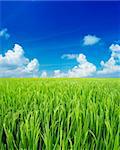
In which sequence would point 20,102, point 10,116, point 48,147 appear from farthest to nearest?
point 20,102 → point 10,116 → point 48,147

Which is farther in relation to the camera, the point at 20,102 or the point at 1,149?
the point at 20,102

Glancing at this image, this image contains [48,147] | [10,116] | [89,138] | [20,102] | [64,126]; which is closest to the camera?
[48,147]

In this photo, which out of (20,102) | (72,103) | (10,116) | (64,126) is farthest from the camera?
(20,102)

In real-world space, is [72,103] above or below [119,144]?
above

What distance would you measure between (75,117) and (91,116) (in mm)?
67

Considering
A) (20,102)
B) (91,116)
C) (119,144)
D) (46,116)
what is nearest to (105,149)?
(119,144)

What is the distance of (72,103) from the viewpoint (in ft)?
5.00

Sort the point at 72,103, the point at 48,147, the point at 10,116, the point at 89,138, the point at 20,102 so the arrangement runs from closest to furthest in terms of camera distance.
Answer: the point at 48,147
the point at 89,138
the point at 10,116
the point at 72,103
the point at 20,102

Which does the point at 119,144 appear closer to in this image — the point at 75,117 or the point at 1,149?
the point at 75,117

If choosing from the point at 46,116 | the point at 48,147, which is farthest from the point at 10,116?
the point at 48,147

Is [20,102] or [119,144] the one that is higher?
[20,102]

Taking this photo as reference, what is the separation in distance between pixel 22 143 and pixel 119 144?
0.32 m

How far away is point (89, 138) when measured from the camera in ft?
3.71

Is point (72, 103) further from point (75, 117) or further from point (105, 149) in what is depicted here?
point (105, 149)
